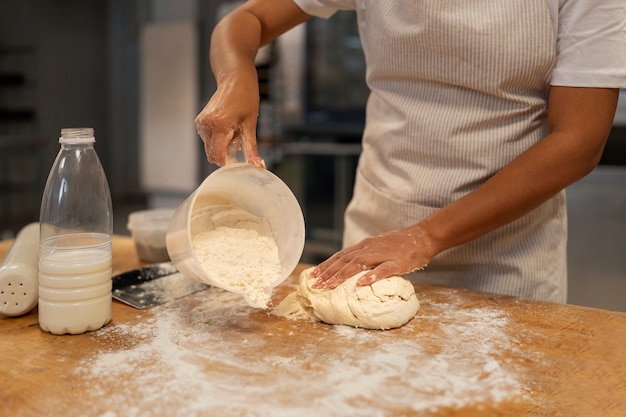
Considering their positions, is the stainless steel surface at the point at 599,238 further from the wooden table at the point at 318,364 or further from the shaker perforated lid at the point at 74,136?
the shaker perforated lid at the point at 74,136

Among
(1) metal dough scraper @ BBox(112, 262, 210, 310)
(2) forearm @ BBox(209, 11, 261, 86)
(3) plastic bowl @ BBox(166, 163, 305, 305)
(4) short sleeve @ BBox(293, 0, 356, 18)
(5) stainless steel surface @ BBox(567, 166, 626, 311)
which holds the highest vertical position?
(4) short sleeve @ BBox(293, 0, 356, 18)

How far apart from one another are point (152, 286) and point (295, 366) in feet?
1.67

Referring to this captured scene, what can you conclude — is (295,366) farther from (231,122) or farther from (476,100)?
(476,100)

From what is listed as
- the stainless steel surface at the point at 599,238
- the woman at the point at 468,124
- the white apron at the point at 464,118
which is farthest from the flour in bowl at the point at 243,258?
the stainless steel surface at the point at 599,238

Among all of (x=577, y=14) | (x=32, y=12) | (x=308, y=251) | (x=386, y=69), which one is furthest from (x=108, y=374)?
(x=32, y=12)

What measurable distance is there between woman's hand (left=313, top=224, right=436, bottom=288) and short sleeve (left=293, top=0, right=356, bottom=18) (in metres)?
0.62

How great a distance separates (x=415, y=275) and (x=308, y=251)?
2.23 m

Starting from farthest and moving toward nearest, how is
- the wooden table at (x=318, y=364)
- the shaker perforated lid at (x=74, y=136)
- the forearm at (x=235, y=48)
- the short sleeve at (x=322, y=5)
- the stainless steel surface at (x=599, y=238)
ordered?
the stainless steel surface at (x=599, y=238)
the short sleeve at (x=322, y=5)
the forearm at (x=235, y=48)
the shaker perforated lid at (x=74, y=136)
the wooden table at (x=318, y=364)

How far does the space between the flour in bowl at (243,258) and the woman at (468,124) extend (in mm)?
106

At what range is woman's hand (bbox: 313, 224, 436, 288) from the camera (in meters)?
1.12

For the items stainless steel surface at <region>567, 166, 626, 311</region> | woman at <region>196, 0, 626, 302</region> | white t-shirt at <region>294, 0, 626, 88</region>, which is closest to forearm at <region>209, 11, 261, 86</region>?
woman at <region>196, 0, 626, 302</region>

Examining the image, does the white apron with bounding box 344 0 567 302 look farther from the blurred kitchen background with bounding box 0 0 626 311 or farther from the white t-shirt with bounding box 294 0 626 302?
the blurred kitchen background with bounding box 0 0 626 311

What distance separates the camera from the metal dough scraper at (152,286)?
1192 millimetres

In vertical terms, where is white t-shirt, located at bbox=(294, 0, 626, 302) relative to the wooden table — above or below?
above
